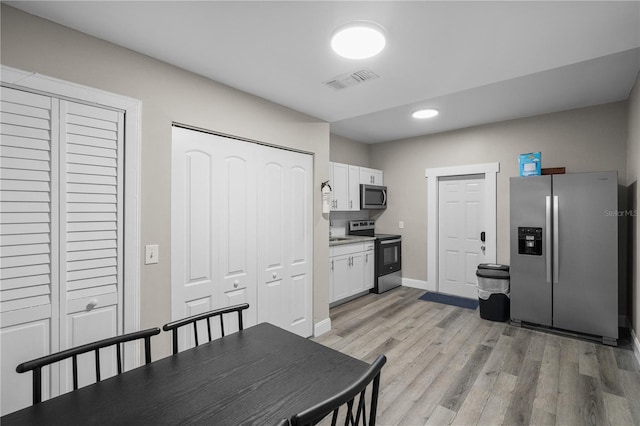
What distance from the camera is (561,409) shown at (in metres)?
2.10

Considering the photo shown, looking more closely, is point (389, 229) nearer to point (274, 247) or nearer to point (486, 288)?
point (486, 288)

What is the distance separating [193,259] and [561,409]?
9.27 ft

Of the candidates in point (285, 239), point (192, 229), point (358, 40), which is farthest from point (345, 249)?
point (358, 40)

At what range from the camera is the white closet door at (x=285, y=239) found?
287 centimetres

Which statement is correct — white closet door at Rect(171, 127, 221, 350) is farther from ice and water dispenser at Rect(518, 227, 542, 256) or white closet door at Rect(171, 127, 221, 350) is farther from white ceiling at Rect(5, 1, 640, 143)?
ice and water dispenser at Rect(518, 227, 542, 256)

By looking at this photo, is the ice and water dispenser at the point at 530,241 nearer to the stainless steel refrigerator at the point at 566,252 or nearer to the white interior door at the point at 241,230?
the stainless steel refrigerator at the point at 566,252

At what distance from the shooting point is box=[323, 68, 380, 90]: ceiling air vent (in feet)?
7.71

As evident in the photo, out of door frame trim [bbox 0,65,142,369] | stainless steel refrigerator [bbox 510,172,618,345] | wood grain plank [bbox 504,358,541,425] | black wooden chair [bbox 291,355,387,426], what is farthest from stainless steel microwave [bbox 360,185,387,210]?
black wooden chair [bbox 291,355,387,426]

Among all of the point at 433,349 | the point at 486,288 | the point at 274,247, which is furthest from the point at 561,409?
the point at 274,247

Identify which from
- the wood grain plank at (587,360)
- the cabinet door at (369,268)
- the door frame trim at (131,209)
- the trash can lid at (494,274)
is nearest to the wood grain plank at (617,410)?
the wood grain plank at (587,360)

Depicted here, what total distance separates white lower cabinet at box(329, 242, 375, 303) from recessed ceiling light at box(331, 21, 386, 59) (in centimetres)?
266

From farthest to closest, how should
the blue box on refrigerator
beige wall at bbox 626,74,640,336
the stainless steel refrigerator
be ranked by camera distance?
the blue box on refrigerator, the stainless steel refrigerator, beige wall at bbox 626,74,640,336

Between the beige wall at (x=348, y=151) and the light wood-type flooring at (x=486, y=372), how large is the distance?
102 inches

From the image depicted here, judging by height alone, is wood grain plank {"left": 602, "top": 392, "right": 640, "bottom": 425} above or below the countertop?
below
